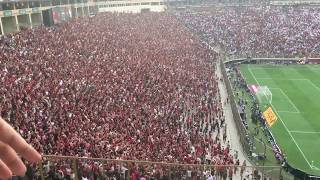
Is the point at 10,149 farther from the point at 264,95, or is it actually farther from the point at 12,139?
the point at 264,95

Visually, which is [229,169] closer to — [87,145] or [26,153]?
[87,145]

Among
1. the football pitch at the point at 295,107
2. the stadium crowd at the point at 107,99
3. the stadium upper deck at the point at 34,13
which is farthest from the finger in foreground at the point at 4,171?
the stadium upper deck at the point at 34,13

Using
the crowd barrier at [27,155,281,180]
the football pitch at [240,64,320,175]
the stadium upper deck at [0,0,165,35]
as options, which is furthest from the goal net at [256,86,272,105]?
→ the stadium upper deck at [0,0,165,35]

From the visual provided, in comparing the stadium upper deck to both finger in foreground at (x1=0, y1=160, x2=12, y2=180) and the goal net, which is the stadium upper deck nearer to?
the goal net

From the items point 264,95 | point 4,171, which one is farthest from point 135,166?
point 264,95

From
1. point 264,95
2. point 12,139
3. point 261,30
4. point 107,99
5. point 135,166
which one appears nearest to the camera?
point 12,139

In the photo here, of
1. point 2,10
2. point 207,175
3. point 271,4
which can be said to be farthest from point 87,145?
point 271,4

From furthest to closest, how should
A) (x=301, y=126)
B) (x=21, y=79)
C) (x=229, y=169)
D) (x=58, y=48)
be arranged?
(x=58, y=48)
(x=301, y=126)
(x=21, y=79)
(x=229, y=169)
